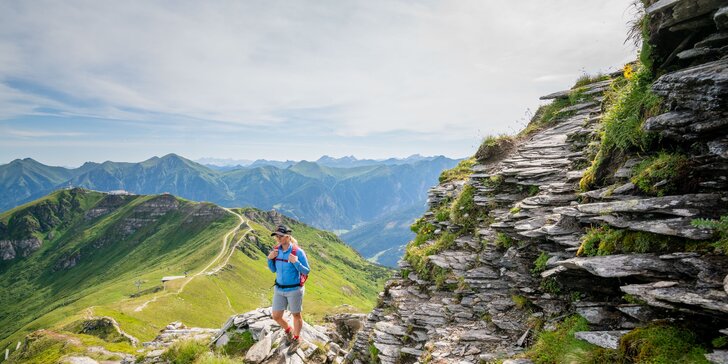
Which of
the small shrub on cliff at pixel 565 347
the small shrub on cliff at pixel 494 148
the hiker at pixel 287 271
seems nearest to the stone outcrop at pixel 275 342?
the hiker at pixel 287 271

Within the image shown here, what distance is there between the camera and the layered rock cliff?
6.84 m

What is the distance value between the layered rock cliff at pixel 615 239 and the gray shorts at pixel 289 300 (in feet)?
10.4

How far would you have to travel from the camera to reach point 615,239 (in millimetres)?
8320

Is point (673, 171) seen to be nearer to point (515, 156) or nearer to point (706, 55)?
point (706, 55)

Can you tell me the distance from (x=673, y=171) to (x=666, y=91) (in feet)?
6.26

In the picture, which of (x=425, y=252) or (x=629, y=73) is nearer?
(x=629, y=73)

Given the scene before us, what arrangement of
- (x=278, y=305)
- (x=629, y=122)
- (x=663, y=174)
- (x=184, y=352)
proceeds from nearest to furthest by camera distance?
1. (x=663, y=174)
2. (x=629, y=122)
3. (x=278, y=305)
4. (x=184, y=352)

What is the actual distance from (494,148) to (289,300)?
13.7 metres

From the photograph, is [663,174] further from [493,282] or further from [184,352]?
[184,352]

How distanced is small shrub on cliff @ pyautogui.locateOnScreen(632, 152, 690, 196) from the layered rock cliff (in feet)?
0.10

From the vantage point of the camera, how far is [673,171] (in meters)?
7.97

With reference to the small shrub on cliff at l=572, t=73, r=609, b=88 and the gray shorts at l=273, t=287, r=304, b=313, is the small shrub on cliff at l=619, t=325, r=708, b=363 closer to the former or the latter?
the gray shorts at l=273, t=287, r=304, b=313

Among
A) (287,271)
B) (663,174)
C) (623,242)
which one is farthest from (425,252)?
(663,174)

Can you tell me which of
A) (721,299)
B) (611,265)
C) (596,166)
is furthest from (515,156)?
(721,299)
